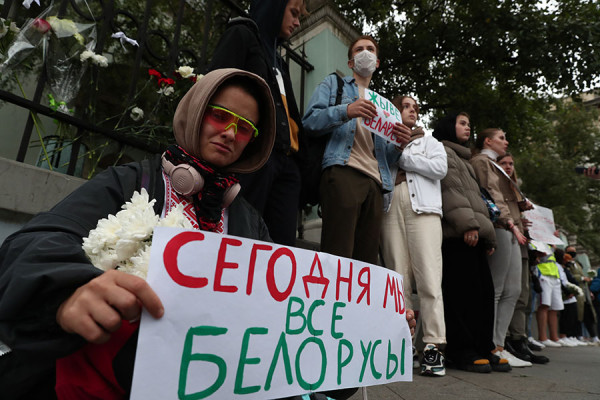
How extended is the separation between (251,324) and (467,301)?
3.03 meters

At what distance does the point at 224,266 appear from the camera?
3.34 feet

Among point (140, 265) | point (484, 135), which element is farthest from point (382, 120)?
point (140, 265)

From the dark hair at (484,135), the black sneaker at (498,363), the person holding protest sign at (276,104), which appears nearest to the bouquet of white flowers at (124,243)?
the person holding protest sign at (276,104)

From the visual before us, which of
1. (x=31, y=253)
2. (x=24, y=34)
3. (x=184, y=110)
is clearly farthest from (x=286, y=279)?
(x=24, y=34)

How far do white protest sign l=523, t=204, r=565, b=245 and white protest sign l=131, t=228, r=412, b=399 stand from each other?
15.1ft

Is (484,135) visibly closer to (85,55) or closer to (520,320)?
(520,320)

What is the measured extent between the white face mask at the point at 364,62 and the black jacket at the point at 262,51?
83cm

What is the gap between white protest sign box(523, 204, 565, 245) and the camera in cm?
520

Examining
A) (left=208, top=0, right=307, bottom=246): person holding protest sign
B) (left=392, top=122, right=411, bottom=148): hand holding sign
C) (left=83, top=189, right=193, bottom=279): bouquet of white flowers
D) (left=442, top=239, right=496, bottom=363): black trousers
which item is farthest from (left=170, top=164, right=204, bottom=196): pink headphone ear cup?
(left=442, top=239, right=496, bottom=363): black trousers

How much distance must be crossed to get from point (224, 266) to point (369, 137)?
7.86ft

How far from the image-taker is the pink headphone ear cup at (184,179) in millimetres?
1367

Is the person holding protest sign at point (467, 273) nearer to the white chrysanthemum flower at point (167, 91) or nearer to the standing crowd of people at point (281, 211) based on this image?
the standing crowd of people at point (281, 211)

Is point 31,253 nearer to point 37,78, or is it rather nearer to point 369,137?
point 37,78

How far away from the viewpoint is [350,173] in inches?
115
